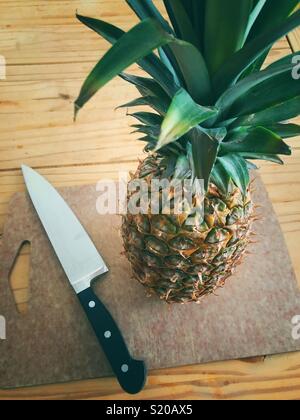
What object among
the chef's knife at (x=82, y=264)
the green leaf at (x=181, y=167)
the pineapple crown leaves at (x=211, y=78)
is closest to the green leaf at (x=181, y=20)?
the pineapple crown leaves at (x=211, y=78)

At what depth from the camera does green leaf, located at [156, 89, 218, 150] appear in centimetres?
26

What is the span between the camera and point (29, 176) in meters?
0.61

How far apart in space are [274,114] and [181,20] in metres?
0.12

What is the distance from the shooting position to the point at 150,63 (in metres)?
0.34

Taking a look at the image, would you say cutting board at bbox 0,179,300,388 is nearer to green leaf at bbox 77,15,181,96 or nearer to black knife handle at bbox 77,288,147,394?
black knife handle at bbox 77,288,147,394

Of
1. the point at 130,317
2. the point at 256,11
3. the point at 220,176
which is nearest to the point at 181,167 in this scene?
the point at 220,176

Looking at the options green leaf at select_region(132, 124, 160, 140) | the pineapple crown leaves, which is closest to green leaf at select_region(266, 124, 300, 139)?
the pineapple crown leaves

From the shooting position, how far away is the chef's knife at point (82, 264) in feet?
1.65

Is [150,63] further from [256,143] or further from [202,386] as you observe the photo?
[202,386]

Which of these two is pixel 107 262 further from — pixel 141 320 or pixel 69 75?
pixel 69 75

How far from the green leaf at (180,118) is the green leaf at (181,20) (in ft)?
0.18

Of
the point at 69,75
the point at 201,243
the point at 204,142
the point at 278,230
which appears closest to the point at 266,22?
the point at 204,142

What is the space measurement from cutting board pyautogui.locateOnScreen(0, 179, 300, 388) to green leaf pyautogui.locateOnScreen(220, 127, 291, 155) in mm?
241

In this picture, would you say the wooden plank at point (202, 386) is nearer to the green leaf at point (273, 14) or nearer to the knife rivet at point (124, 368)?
the knife rivet at point (124, 368)
